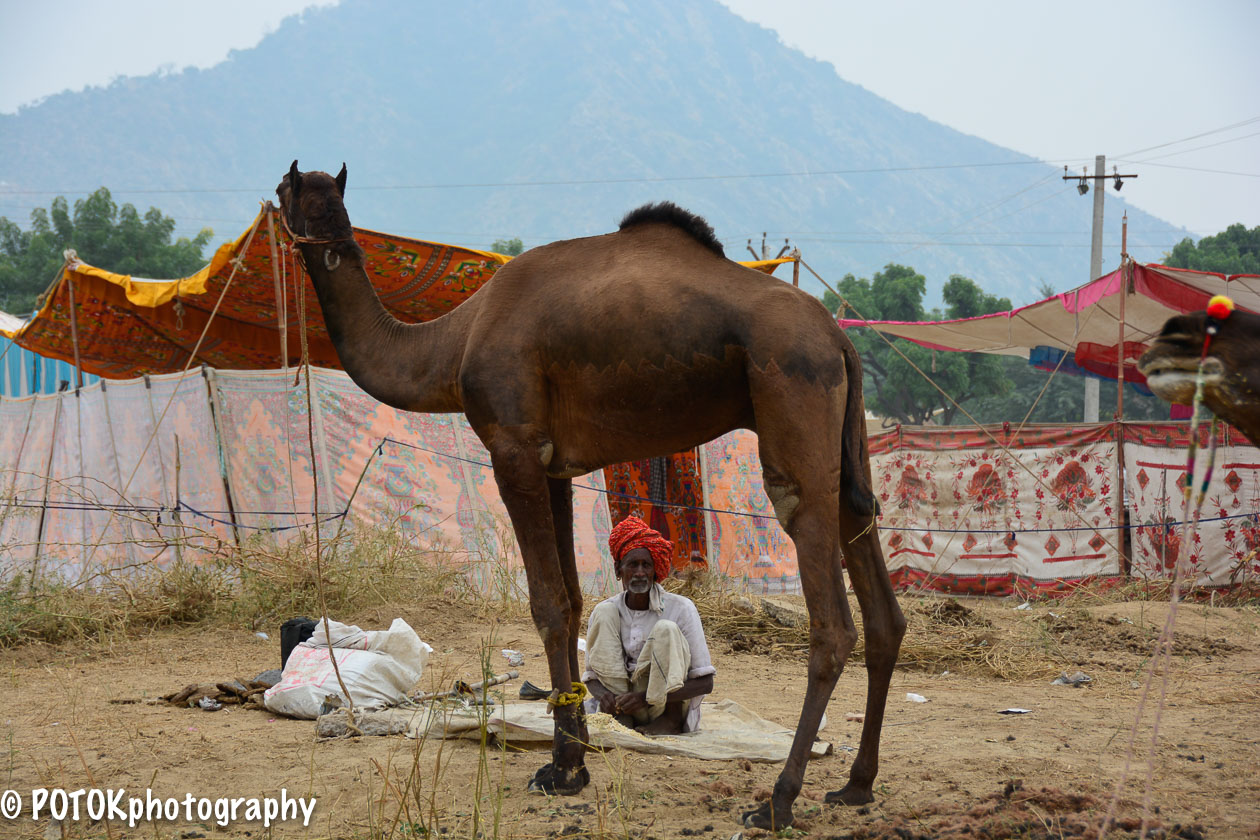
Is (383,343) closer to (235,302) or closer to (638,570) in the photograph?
(638,570)

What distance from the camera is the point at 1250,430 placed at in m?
2.66

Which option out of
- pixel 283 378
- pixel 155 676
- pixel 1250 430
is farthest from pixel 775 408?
pixel 283 378

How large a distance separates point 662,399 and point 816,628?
1078 mm

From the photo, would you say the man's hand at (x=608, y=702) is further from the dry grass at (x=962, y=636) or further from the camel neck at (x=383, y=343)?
the dry grass at (x=962, y=636)

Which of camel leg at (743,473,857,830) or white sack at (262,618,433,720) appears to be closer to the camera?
camel leg at (743,473,857,830)

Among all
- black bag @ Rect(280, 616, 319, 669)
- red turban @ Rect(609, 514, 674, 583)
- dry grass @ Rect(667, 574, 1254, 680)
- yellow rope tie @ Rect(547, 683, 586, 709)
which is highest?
red turban @ Rect(609, 514, 674, 583)

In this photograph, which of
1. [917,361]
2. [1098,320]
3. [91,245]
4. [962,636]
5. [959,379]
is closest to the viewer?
[962,636]

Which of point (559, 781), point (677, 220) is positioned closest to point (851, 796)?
point (559, 781)

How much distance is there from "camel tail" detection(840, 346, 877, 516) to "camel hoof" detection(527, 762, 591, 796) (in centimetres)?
159

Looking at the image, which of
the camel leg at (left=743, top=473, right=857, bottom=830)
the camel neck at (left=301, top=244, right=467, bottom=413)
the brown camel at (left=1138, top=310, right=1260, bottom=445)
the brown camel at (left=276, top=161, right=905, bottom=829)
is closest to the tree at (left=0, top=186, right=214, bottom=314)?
the camel neck at (left=301, top=244, right=467, bottom=413)

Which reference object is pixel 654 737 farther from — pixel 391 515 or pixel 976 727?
pixel 391 515

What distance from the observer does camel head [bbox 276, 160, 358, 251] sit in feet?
16.4

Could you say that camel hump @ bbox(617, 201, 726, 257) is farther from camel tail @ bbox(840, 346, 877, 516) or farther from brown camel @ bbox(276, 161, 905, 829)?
camel tail @ bbox(840, 346, 877, 516)

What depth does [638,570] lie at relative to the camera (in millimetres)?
5238
